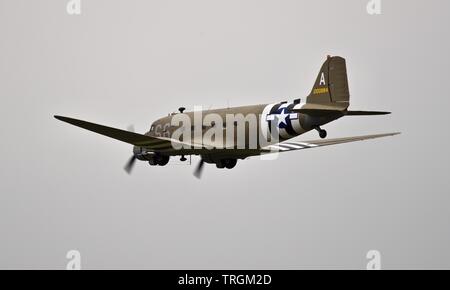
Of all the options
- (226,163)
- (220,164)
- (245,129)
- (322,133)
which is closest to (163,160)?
(220,164)

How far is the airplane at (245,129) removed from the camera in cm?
4291

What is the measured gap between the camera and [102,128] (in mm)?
42781

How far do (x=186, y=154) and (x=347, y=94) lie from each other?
9889 millimetres

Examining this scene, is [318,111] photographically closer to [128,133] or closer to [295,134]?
[295,134]

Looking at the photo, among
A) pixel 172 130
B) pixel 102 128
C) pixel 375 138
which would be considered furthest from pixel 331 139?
pixel 102 128

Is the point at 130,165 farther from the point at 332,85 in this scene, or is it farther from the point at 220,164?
the point at 332,85

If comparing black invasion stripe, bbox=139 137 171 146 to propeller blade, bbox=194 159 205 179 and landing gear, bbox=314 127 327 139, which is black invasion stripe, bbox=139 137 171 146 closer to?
propeller blade, bbox=194 159 205 179

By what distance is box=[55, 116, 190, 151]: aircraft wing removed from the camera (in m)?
41.8

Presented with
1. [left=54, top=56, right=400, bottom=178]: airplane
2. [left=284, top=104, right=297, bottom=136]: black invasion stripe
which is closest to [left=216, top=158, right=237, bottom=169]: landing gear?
[left=54, top=56, right=400, bottom=178]: airplane

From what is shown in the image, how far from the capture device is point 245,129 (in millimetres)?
46094

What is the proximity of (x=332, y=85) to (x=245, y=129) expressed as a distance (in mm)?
5507

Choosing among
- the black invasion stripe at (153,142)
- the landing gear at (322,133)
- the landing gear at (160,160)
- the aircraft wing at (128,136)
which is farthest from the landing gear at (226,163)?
the landing gear at (322,133)

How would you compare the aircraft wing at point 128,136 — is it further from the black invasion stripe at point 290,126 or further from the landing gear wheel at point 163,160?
the black invasion stripe at point 290,126

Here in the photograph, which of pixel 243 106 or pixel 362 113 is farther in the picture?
pixel 243 106
